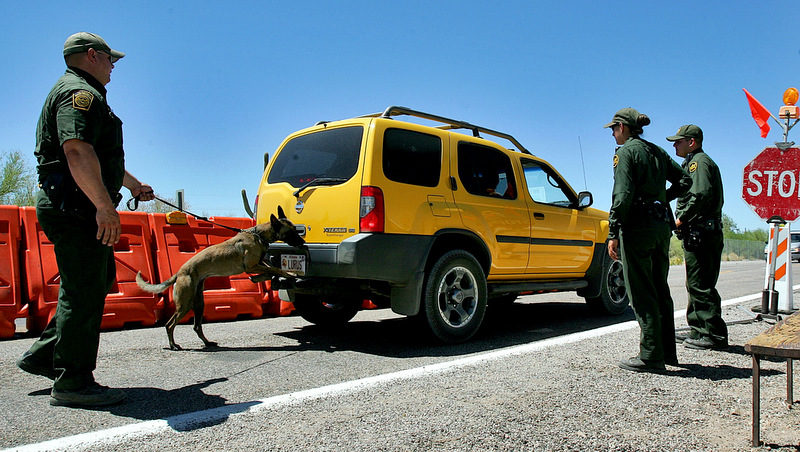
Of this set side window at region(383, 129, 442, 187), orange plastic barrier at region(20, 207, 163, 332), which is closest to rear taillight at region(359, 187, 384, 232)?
side window at region(383, 129, 442, 187)

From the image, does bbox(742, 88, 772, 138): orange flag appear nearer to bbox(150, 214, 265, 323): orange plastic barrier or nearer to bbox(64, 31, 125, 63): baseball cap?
bbox(150, 214, 265, 323): orange plastic barrier

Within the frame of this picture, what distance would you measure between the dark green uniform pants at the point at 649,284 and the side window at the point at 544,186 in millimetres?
2186

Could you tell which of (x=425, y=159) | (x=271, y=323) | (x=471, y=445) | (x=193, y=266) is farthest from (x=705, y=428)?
(x=271, y=323)

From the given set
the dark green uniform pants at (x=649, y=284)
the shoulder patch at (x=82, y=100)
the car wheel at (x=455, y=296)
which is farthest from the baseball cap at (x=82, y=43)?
the dark green uniform pants at (x=649, y=284)

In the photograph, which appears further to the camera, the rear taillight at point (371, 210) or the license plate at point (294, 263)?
the license plate at point (294, 263)

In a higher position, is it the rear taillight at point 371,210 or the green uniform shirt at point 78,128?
the green uniform shirt at point 78,128

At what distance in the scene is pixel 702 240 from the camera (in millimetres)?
5422

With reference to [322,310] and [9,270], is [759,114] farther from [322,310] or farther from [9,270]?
[9,270]

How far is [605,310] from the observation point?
7.60 meters

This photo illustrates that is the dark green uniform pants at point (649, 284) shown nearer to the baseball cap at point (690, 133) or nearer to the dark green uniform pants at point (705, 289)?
the dark green uniform pants at point (705, 289)

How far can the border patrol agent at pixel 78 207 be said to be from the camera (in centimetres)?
324

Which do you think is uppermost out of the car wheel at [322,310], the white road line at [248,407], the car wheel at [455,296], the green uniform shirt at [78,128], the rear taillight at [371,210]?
the green uniform shirt at [78,128]

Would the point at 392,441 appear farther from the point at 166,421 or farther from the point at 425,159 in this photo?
the point at 425,159

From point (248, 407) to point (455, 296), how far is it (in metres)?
2.61
